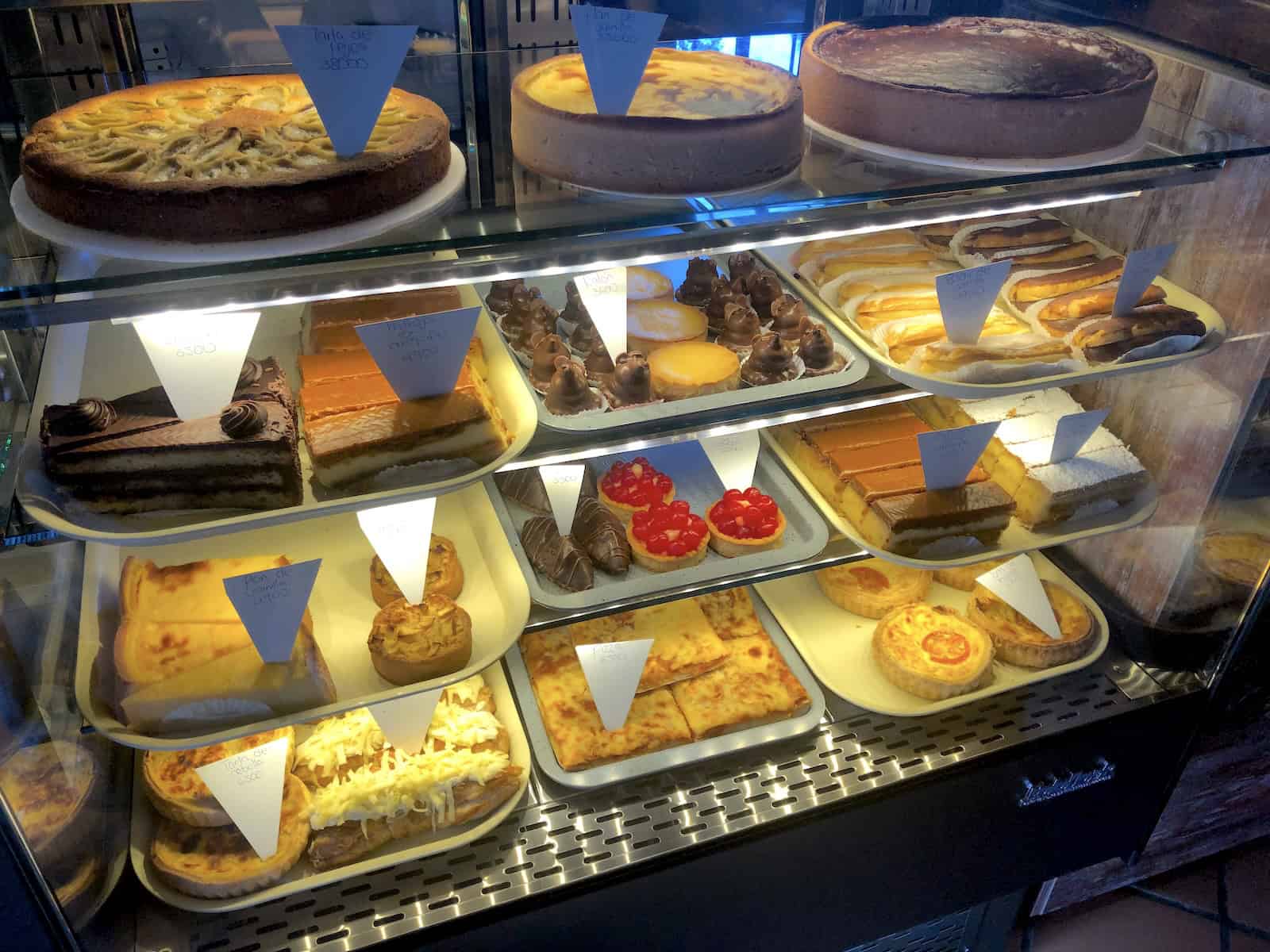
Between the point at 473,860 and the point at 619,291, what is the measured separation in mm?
1391

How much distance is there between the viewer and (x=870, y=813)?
258 cm

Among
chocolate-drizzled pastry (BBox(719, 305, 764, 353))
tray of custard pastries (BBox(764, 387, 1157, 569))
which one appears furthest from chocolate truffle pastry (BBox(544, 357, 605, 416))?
tray of custard pastries (BBox(764, 387, 1157, 569))

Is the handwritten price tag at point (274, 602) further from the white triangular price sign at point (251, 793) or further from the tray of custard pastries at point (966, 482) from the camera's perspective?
the tray of custard pastries at point (966, 482)

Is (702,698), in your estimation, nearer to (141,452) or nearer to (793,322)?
(793,322)

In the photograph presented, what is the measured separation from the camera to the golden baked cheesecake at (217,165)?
58.3 inches

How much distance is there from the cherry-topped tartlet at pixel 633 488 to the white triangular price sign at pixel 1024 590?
984mm

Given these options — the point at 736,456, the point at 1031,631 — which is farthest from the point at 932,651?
the point at 736,456

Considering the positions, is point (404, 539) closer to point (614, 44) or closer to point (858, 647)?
point (614, 44)

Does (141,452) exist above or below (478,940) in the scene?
above

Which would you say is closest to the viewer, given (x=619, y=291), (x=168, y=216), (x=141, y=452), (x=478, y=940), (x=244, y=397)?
(x=168, y=216)

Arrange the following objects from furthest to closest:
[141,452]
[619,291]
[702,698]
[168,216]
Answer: [702,698] → [619,291] → [141,452] → [168,216]

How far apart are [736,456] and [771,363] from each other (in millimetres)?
426

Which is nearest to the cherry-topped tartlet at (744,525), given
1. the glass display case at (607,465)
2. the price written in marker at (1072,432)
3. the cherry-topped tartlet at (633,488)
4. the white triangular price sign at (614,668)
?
the glass display case at (607,465)

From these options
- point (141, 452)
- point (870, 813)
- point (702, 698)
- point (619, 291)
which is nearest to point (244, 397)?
point (141, 452)
